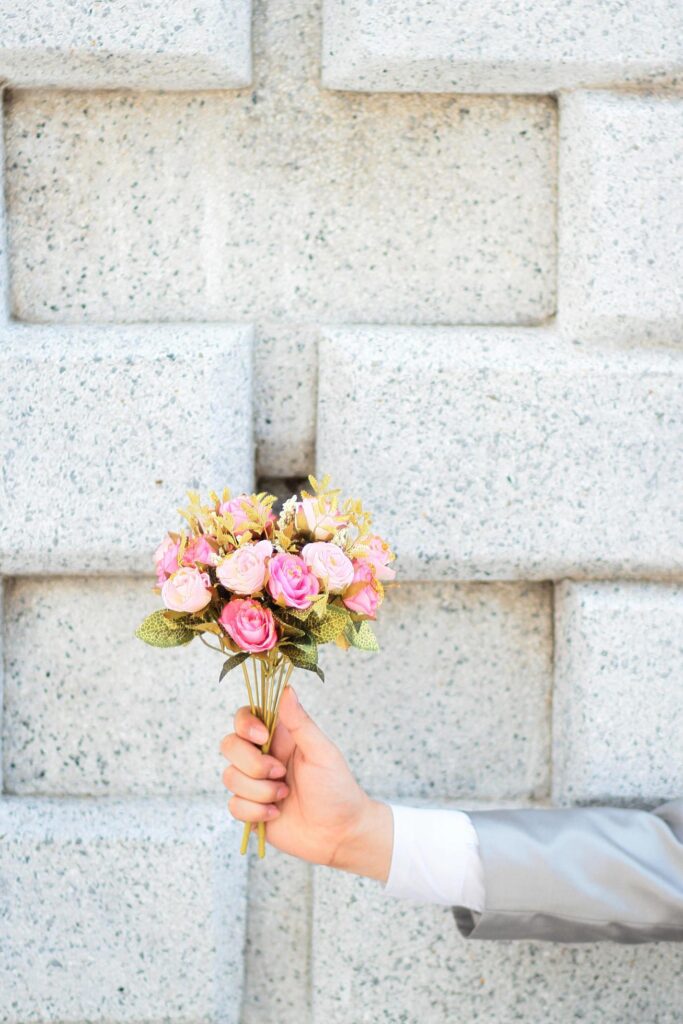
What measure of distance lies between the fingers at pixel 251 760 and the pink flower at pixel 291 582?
8.9 inches

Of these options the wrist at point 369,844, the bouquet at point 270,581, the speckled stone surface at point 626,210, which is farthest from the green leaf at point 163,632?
the speckled stone surface at point 626,210

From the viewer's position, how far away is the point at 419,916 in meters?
1.38

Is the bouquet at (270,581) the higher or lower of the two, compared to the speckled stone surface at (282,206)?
lower

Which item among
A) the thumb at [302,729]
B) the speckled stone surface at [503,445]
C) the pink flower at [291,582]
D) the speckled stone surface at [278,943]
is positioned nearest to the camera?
the pink flower at [291,582]

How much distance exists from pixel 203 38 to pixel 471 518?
0.68 m

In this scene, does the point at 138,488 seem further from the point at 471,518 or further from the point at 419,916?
the point at 419,916

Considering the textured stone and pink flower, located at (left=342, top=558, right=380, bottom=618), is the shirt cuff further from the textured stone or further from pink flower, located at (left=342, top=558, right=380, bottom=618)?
pink flower, located at (left=342, top=558, right=380, bottom=618)

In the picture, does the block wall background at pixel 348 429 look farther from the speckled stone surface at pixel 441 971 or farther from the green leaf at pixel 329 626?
the green leaf at pixel 329 626

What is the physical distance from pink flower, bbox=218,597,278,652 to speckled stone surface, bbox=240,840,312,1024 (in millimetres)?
575

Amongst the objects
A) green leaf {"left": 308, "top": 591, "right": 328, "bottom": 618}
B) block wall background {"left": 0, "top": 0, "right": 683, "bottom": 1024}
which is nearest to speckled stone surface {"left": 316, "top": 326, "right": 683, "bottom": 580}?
block wall background {"left": 0, "top": 0, "right": 683, "bottom": 1024}

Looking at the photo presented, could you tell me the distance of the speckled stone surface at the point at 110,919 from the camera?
4.44 ft

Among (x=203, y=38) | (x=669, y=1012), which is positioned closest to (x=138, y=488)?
(x=203, y=38)

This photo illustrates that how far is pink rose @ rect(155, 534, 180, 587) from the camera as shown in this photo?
1033 millimetres

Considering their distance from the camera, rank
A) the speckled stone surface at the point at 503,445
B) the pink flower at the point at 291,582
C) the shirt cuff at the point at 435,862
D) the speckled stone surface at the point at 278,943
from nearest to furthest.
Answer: the pink flower at the point at 291,582
the shirt cuff at the point at 435,862
the speckled stone surface at the point at 503,445
the speckled stone surface at the point at 278,943
